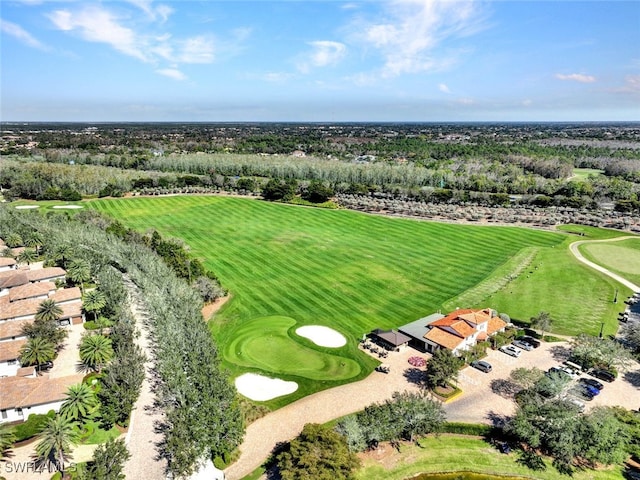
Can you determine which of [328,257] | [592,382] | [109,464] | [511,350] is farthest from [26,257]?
[592,382]

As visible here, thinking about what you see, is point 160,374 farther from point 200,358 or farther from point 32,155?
point 32,155

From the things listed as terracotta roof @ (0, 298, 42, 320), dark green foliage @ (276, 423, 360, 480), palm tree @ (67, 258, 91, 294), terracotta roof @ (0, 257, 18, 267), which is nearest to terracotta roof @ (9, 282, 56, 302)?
terracotta roof @ (0, 298, 42, 320)

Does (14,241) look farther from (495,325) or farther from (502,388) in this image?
(502,388)

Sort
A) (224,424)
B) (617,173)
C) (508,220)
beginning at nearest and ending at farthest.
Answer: (224,424) < (508,220) < (617,173)

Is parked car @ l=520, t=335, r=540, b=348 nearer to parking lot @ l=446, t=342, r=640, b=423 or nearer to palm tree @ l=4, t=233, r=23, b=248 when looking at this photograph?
parking lot @ l=446, t=342, r=640, b=423

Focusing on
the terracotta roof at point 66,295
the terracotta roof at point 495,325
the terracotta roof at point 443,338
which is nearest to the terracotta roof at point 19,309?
the terracotta roof at point 66,295

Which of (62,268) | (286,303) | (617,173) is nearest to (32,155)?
(62,268)
